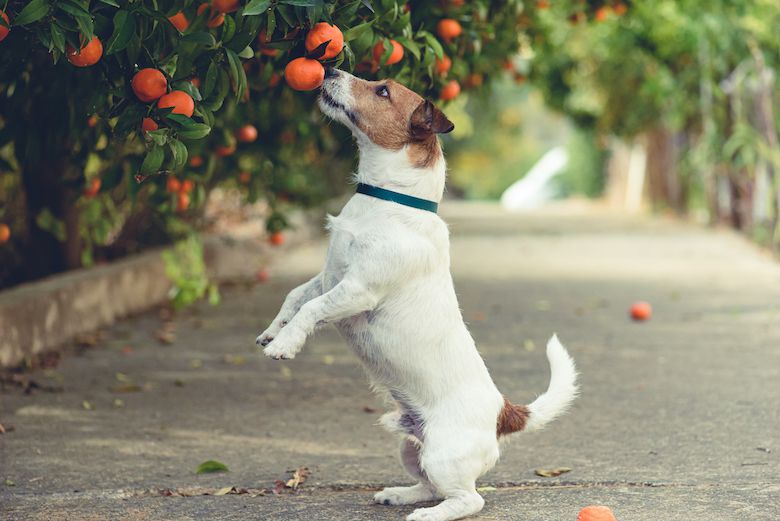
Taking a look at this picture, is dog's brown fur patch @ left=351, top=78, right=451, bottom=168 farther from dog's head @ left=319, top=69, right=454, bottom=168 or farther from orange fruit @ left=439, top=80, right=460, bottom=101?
orange fruit @ left=439, top=80, right=460, bottom=101

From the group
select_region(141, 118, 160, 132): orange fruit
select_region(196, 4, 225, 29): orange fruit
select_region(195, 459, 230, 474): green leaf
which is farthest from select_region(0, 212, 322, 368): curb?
select_region(141, 118, 160, 132): orange fruit

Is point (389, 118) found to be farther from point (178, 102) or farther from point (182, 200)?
point (182, 200)

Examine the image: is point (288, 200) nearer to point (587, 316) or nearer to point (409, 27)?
point (587, 316)

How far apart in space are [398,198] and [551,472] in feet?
4.61

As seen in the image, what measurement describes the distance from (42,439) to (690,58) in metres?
13.6

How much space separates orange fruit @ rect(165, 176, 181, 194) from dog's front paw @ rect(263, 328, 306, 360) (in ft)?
10.1

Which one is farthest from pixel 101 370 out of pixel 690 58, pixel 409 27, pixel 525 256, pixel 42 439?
pixel 690 58

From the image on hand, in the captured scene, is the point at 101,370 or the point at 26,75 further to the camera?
the point at 101,370

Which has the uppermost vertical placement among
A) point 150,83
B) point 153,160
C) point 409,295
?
point 150,83

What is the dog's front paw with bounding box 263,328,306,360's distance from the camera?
12.6ft

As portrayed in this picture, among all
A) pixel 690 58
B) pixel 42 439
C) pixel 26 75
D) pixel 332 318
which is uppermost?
pixel 690 58

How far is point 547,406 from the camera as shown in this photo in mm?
4270

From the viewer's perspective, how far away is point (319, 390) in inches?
254

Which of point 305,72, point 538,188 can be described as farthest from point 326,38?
point 538,188
